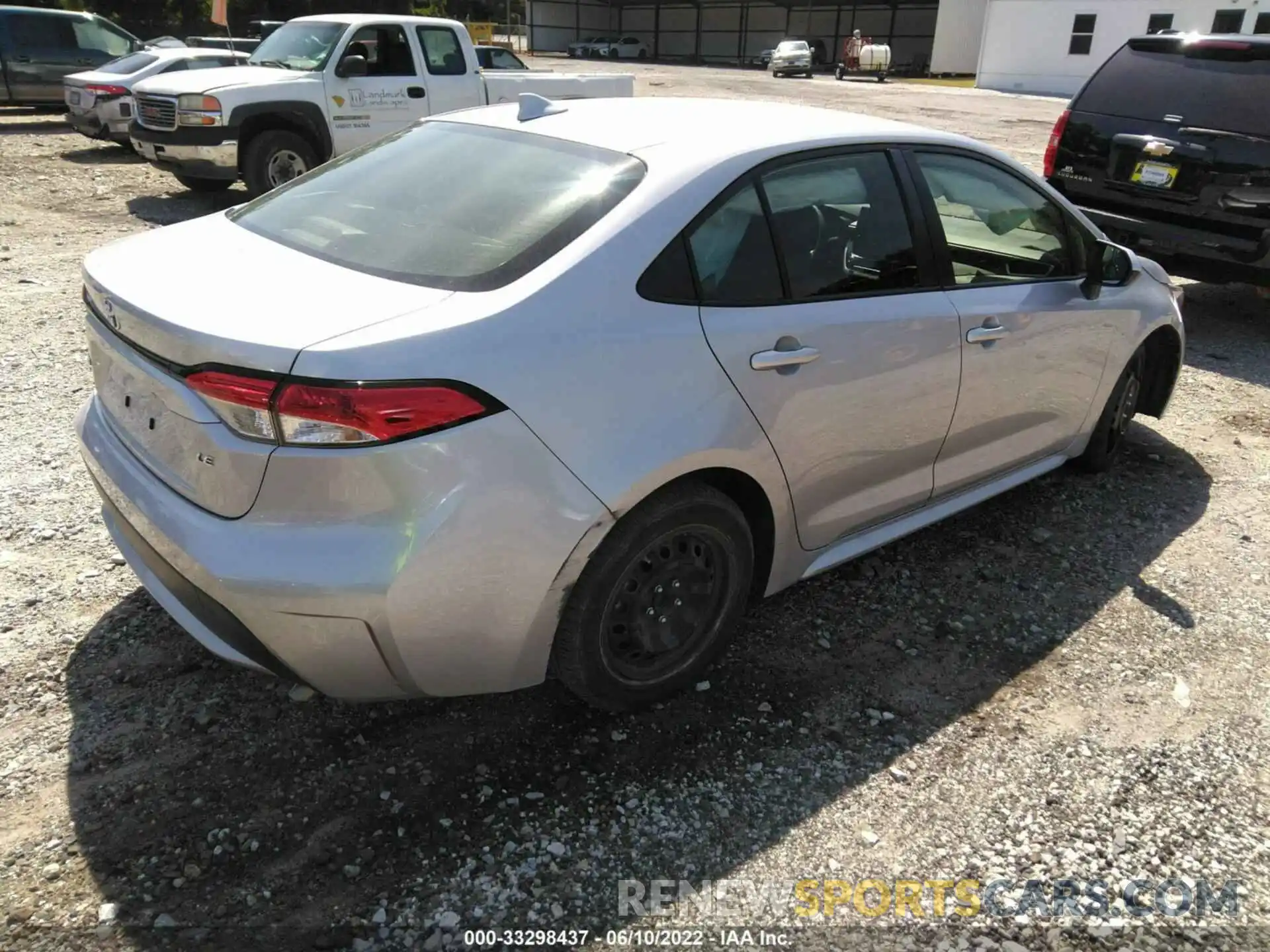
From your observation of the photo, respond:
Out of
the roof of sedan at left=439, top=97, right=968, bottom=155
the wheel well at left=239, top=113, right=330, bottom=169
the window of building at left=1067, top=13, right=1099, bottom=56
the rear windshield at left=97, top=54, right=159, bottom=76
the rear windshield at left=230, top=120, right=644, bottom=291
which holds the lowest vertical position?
the wheel well at left=239, top=113, right=330, bottom=169

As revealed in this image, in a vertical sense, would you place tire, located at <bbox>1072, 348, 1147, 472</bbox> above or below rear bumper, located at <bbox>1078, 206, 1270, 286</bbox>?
below

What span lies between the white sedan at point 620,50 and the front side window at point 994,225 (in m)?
56.3

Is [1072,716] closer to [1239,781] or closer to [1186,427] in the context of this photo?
[1239,781]

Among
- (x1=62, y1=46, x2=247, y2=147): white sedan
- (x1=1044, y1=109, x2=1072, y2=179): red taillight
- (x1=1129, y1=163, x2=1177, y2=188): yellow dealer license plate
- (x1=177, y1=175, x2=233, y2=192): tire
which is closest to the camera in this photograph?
(x1=1129, y1=163, x2=1177, y2=188): yellow dealer license plate

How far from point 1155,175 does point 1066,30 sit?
33723 mm

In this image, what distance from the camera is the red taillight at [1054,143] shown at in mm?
7066

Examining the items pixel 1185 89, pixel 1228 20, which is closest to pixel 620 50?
pixel 1228 20

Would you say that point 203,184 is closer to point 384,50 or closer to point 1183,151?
point 384,50

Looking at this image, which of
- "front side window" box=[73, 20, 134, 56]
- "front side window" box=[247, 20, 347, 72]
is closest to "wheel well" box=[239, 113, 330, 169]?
"front side window" box=[247, 20, 347, 72]

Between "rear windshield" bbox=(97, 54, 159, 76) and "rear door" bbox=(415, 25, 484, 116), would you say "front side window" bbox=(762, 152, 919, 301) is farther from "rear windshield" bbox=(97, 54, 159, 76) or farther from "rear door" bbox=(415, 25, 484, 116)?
"rear windshield" bbox=(97, 54, 159, 76)

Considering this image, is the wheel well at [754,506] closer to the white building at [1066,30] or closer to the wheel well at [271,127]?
the wheel well at [271,127]

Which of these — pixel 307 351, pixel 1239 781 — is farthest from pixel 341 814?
pixel 1239 781

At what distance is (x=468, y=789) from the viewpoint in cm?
259

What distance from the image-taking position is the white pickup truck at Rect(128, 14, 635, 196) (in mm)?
9648
